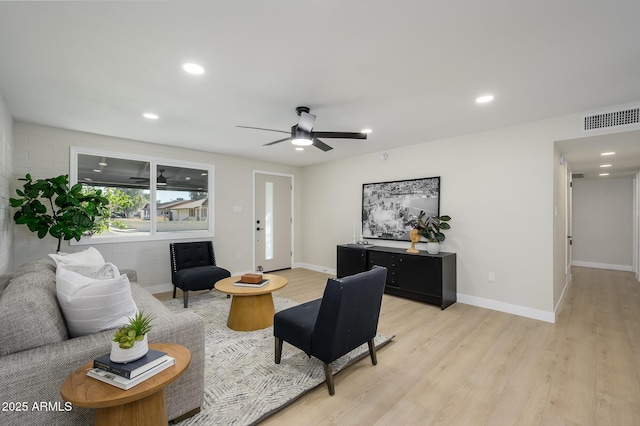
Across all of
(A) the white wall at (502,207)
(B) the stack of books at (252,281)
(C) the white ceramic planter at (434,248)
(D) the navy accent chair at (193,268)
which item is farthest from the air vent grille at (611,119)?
(D) the navy accent chair at (193,268)

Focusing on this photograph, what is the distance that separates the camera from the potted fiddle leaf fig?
130 inches

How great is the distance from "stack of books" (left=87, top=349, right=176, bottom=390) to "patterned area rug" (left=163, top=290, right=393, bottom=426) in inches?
28.8

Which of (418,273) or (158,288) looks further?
(158,288)

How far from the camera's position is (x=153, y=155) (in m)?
4.72

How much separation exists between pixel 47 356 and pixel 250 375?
1.36m

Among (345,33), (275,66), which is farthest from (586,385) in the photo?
(275,66)

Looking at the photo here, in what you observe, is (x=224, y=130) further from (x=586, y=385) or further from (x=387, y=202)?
(x=586, y=385)

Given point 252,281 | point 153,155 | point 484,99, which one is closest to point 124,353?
point 252,281

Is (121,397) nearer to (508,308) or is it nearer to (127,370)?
(127,370)

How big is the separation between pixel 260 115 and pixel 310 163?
3137 millimetres

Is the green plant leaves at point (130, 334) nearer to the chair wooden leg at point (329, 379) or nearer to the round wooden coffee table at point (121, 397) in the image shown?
the round wooden coffee table at point (121, 397)

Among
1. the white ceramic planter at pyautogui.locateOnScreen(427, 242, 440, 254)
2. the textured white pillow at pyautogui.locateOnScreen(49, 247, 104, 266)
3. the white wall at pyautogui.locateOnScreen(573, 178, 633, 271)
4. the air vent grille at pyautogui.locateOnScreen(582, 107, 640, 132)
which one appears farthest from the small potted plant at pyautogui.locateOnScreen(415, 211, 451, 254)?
the white wall at pyautogui.locateOnScreen(573, 178, 633, 271)

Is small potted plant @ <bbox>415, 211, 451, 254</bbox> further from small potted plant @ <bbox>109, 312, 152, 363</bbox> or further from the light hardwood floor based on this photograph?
small potted plant @ <bbox>109, 312, 152, 363</bbox>

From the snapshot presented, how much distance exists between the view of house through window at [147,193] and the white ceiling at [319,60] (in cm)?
96
